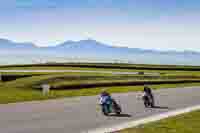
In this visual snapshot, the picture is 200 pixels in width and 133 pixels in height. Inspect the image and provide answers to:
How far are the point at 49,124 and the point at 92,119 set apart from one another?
2.76 meters

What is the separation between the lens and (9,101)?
26219 mm

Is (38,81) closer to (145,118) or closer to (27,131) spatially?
(145,118)

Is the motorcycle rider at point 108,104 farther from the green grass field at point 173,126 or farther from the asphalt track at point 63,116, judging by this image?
the green grass field at point 173,126

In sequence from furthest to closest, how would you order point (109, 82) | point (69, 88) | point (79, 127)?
point (109, 82) → point (69, 88) → point (79, 127)

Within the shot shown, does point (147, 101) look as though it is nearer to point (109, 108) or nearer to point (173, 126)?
point (109, 108)

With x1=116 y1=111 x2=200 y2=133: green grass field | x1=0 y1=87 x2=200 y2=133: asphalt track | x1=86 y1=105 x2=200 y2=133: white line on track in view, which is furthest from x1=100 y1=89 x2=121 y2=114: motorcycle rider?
x1=116 y1=111 x2=200 y2=133: green grass field

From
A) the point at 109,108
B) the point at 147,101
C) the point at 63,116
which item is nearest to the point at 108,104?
the point at 109,108

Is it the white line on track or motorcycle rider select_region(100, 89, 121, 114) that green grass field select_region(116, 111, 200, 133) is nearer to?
the white line on track

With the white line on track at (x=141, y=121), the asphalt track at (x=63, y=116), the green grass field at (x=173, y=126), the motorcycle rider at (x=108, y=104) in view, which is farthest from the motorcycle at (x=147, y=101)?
the green grass field at (x=173, y=126)

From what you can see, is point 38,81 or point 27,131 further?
point 38,81

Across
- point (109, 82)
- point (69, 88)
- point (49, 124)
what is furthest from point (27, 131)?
point (109, 82)

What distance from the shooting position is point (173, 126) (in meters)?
17.7

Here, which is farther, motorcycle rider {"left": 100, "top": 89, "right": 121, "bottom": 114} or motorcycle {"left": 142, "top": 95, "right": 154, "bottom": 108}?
motorcycle {"left": 142, "top": 95, "right": 154, "bottom": 108}

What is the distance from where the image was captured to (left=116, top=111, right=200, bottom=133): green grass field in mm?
16356
